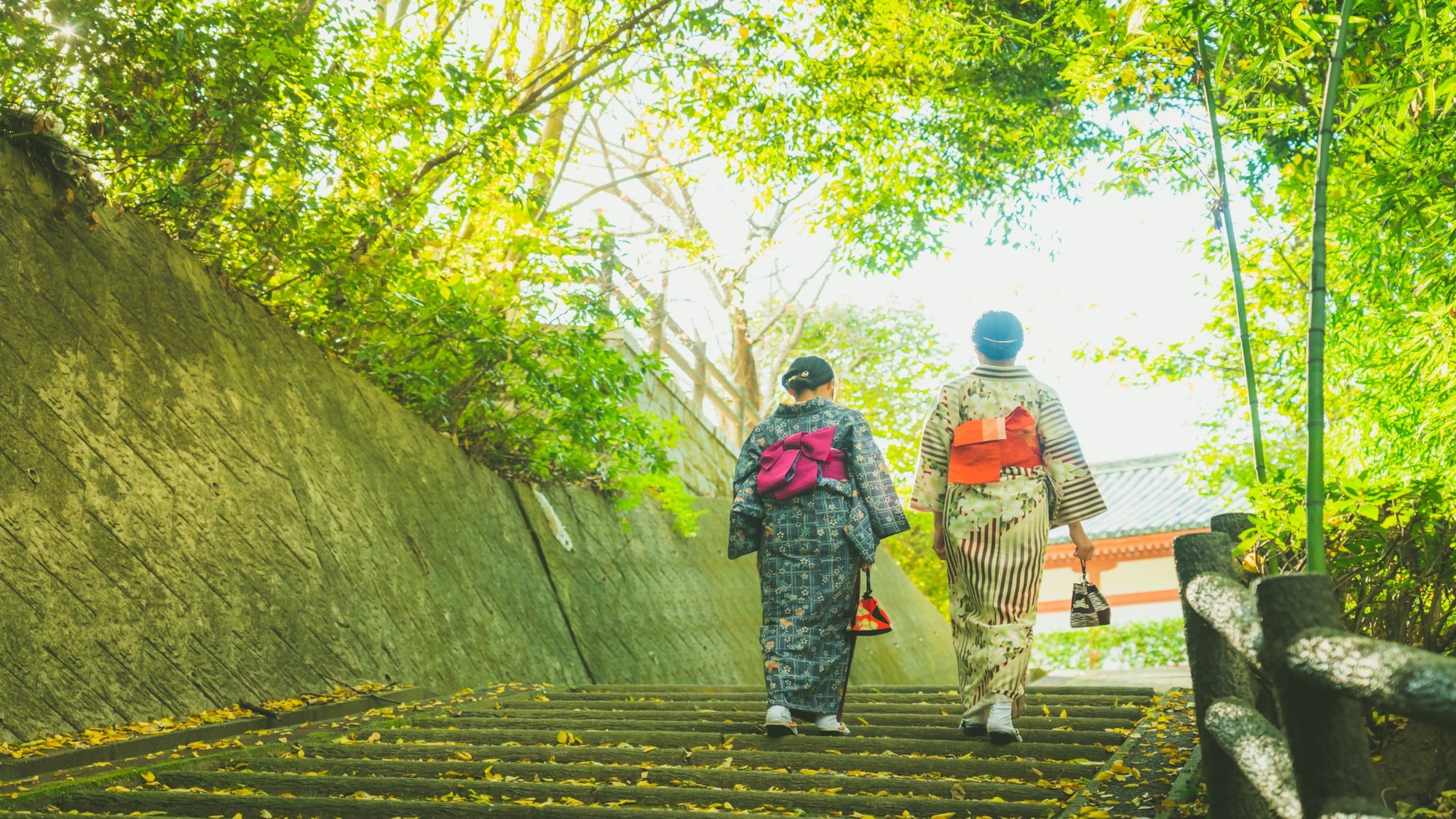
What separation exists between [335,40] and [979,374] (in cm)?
385

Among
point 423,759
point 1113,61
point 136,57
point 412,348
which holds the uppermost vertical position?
point 1113,61

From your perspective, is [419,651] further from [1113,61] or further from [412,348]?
[1113,61]

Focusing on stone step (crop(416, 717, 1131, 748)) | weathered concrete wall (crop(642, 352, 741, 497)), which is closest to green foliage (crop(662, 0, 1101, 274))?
weathered concrete wall (crop(642, 352, 741, 497))

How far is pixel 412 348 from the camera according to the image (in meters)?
7.00

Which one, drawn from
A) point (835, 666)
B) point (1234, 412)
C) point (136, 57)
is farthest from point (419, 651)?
point (1234, 412)

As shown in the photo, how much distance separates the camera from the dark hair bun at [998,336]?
4.51 metres

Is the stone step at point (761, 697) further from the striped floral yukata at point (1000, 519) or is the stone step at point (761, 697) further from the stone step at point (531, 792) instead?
the stone step at point (531, 792)

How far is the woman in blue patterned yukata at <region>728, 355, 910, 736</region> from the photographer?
454cm

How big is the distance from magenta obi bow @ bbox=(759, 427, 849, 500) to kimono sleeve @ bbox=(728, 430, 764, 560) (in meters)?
0.08

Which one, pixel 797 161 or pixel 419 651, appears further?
pixel 797 161

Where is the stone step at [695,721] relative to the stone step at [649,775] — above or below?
below

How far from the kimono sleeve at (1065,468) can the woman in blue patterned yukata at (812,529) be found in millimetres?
671

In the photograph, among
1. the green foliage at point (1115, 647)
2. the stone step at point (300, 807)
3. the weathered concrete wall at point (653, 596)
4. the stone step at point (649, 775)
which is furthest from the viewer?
the green foliage at point (1115, 647)

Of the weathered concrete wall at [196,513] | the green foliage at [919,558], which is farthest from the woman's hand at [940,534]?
the green foliage at [919,558]
